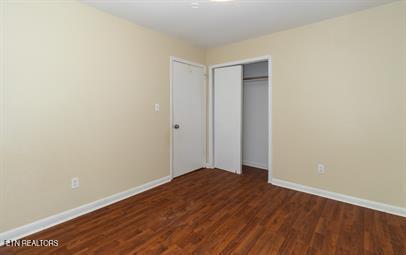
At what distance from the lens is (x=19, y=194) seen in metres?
1.85

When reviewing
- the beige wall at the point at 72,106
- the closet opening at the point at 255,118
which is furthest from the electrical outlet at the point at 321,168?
the beige wall at the point at 72,106

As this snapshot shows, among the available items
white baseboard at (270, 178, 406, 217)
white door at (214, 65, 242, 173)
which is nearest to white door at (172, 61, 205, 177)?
white door at (214, 65, 242, 173)

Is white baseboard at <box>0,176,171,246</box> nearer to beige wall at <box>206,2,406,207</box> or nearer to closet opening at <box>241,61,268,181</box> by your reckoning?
closet opening at <box>241,61,268,181</box>

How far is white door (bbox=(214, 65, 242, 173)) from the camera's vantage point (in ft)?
11.9

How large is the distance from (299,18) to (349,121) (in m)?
1.45

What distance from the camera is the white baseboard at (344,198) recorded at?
7.49 feet

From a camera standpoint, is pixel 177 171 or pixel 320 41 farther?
pixel 177 171

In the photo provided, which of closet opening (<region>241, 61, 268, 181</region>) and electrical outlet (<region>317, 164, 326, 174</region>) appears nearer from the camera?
electrical outlet (<region>317, 164, 326, 174</region>)

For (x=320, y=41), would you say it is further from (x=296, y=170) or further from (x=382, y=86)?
(x=296, y=170)

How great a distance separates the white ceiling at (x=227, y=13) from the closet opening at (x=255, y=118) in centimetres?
102

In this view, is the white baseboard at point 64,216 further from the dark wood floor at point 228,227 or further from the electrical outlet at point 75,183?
the electrical outlet at point 75,183

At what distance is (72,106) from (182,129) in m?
1.74

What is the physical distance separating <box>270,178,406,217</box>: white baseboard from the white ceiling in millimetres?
2267

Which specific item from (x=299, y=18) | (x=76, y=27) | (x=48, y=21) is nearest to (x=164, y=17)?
(x=76, y=27)
